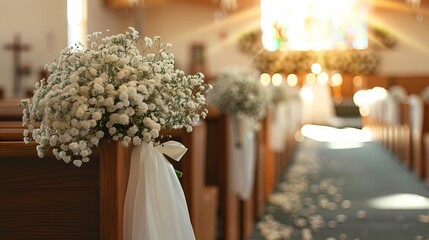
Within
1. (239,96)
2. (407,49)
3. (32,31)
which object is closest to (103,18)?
(32,31)

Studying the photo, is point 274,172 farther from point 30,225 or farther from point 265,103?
point 30,225

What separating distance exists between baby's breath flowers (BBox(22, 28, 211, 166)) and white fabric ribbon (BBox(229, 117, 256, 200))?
2.10 meters

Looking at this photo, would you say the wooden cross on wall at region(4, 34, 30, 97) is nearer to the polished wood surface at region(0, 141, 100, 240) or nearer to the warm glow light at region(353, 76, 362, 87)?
the warm glow light at region(353, 76, 362, 87)

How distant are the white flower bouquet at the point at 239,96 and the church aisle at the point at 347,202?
0.90 meters

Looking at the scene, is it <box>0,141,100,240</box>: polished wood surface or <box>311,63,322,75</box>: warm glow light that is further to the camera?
<box>311,63,322,75</box>: warm glow light

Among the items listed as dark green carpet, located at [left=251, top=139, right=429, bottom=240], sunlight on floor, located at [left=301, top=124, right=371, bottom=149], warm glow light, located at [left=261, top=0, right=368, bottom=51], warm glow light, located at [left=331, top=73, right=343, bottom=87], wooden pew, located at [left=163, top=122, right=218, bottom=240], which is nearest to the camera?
wooden pew, located at [left=163, top=122, right=218, bottom=240]

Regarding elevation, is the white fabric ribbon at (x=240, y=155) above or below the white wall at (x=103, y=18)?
below

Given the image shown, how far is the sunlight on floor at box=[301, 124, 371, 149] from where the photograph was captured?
461 inches

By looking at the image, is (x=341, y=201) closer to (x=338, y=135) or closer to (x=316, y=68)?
(x=338, y=135)

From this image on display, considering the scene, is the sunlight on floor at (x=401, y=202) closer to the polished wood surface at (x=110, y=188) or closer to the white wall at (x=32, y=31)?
the polished wood surface at (x=110, y=188)

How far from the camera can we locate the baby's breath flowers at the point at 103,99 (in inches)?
70.9

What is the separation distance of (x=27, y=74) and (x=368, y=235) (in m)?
8.22

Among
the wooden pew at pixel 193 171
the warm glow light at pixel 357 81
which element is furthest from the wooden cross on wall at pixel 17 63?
the warm glow light at pixel 357 81

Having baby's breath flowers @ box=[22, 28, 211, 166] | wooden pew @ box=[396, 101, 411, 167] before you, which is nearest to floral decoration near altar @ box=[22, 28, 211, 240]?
baby's breath flowers @ box=[22, 28, 211, 166]
